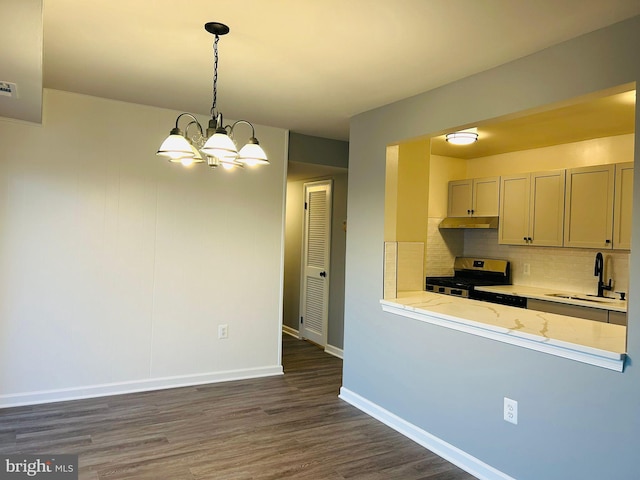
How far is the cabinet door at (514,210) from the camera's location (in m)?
4.80

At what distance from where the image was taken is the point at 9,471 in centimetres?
262

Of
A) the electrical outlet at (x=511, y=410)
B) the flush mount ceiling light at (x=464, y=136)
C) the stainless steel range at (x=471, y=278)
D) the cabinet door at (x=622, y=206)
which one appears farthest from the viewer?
the stainless steel range at (x=471, y=278)

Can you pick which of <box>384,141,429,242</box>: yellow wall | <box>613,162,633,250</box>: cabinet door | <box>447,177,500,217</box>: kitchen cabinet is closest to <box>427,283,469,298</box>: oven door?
<box>447,177,500,217</box>: kitchen cabinet

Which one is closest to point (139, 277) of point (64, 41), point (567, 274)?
point (64, 41)

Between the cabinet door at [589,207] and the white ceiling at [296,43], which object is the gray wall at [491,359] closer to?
the white ceiling at [296,43]

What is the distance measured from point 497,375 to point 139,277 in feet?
9.54

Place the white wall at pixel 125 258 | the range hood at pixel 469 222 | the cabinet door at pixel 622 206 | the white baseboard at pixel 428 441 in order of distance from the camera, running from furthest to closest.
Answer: the range hood at pixel 469 222
the cabinet door at pixel 622 206
the white wall at pixel 125 258
the white baseboard at pixel 428 441

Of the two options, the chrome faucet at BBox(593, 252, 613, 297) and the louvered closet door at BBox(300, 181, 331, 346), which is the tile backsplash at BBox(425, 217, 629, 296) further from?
the louvered closet door at BBox(300, 181, 331, 346)

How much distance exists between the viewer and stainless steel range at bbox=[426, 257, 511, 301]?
495 cm

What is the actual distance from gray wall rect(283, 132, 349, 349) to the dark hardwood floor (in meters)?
1.49

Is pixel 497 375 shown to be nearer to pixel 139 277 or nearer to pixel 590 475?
pixel 590 475

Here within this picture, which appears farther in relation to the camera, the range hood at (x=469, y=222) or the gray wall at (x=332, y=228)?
the range hood at (x=469, y=222)

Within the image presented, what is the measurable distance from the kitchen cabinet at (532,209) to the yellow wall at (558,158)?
308 mm

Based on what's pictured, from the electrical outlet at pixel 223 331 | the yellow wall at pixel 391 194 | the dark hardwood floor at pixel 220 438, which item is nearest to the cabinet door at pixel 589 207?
the yellow wall at pixel 391 194
